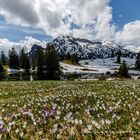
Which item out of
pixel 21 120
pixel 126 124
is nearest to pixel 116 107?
pixel 126 124

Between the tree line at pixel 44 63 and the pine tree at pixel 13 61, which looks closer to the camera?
the tree line at pixel 44 63

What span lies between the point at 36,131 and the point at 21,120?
176 cm

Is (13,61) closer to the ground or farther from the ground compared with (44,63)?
closer to the ground

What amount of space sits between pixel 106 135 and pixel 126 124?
123 centimetres

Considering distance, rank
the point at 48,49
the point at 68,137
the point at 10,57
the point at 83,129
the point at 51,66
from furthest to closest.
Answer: the point at 10,57, the point at 48,49, the point at 51,66, the point at 83,129, the point at 68,137

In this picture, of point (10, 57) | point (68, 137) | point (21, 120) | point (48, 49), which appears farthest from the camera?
point (10, 57)

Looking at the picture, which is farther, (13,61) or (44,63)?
(13,61)

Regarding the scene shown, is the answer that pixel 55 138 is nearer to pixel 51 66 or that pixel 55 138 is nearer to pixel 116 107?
pixel 116 107

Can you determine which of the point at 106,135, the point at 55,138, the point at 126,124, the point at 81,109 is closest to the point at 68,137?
the point at 55,138

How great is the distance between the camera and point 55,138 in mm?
6738

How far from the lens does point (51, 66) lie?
127000 millimetres

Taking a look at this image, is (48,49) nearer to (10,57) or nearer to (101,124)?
(10,57)

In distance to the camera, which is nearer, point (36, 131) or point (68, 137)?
point (68, 137)

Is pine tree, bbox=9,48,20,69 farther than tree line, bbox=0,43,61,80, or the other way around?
pine tree, bbox=9,48,20,69
